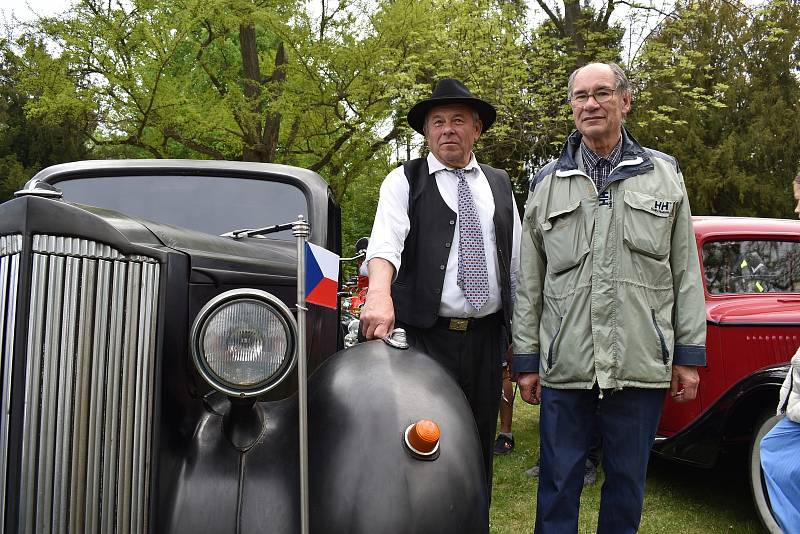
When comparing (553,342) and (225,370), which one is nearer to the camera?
(225,370)

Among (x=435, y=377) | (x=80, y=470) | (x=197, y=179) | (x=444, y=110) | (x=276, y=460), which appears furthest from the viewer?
(x=197, y=179)

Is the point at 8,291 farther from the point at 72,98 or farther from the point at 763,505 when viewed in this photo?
the point at 72,98

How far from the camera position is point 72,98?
33.7 ft

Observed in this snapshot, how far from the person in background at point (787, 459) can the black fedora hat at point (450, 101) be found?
148cm

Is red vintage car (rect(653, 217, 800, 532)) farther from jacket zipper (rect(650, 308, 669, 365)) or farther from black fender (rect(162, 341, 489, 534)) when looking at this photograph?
black fender (rect(162, 341, 489, 534))

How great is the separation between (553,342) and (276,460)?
1.05m

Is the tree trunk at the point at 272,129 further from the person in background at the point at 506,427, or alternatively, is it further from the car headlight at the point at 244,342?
the car headlight at the point at 244,342

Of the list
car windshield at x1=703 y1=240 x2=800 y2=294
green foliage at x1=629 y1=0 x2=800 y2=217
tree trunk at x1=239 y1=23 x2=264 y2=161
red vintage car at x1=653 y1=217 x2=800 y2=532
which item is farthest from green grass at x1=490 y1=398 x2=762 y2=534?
green foliage at x1=629 y1=0 x2=800 y2=217

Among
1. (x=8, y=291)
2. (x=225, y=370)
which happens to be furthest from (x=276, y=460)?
(x=8, y=291)

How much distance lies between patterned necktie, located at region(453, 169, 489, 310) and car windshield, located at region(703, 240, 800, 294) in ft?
8.36

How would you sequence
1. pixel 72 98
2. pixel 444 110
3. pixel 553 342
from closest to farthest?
pixel 553 342 < pixel 444 110 < pixel 72 98

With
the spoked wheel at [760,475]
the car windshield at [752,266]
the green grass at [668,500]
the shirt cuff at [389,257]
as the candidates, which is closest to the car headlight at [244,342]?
the shirt cuff at [389,257]

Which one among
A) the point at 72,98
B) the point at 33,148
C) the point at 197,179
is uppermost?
the point at 33,148

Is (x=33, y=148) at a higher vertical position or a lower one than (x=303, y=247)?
higher
